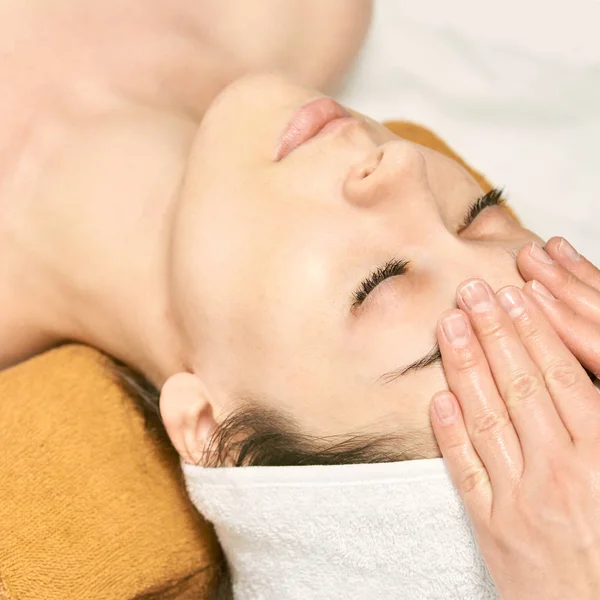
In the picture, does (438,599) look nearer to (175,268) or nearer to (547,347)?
(547,347)

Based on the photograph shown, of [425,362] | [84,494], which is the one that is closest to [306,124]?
[425,362]

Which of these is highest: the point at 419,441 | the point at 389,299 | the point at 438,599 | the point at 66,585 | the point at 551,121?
the point at 551,121

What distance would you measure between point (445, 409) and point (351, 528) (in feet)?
0.68

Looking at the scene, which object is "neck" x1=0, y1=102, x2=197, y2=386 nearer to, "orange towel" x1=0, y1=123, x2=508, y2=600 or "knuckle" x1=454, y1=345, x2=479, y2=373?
"orange towel" x1=0, y1=123, x2=508, y2=600

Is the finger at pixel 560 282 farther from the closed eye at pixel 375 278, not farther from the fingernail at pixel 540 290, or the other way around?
the closed eye at pixel 375 278

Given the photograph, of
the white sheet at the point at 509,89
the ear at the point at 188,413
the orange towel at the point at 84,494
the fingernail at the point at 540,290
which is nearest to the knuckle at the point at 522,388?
the fingernail at the point at 540,290

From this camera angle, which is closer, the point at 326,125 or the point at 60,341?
the point at 326,125

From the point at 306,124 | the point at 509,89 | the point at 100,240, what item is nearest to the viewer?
the point at 306,124

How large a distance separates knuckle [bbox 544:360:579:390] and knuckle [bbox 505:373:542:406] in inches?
0.6

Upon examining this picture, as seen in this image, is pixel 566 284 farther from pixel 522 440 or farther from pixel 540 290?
pixel 522 440

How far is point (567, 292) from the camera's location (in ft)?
3.06

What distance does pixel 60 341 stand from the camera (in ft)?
4.45

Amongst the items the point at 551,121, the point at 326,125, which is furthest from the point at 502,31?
the point at 326,125

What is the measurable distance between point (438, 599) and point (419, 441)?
8.4 inches
